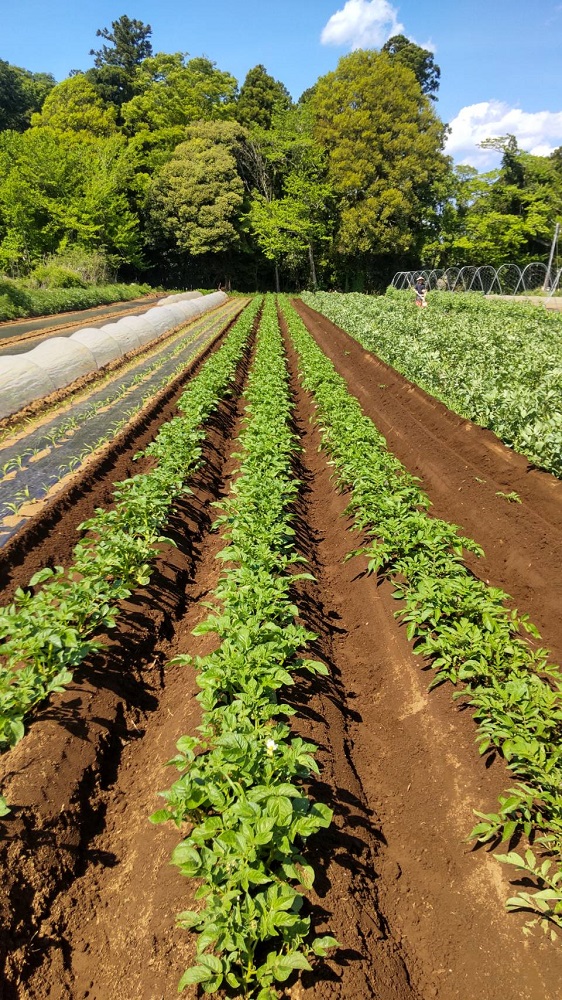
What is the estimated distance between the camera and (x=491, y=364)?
362 inches

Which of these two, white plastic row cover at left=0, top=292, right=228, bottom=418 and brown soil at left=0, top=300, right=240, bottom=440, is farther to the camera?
white plastic row cover at left=0, top=292, right=228, bottom=418

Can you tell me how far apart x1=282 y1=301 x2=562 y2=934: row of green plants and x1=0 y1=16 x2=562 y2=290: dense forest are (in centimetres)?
3082

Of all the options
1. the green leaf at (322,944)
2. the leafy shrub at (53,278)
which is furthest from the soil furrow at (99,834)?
the leafy shrub at (53,278)

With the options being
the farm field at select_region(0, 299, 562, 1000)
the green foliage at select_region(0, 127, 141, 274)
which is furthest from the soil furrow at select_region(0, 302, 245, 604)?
the green foliage at select_region(0, 127, 141, 274)

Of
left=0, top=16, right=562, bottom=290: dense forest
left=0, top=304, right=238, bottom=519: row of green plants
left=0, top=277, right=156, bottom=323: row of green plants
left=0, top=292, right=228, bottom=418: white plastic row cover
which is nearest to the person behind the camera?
left=0, top=304, right=238, bottom=519: row of green plants

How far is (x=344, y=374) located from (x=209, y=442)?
5472 mm

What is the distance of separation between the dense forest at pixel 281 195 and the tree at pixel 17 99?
51.7ft

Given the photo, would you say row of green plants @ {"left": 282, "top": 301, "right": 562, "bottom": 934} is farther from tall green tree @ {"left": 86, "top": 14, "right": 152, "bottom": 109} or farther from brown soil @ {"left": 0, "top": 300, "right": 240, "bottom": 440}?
tall green tree @ {"left": 86, "top": 14, "right": 152, "bottom": 109}

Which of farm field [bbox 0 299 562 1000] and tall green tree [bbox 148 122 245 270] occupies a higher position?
tall green tree [bbox 148 122 245 270]

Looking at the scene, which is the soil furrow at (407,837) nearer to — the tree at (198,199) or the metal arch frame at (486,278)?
the metal arch frame at (486,278)

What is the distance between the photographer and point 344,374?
12320mm

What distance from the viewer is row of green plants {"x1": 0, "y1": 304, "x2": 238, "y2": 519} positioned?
20.5 ft

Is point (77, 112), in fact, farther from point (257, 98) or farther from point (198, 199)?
point (198, 199)

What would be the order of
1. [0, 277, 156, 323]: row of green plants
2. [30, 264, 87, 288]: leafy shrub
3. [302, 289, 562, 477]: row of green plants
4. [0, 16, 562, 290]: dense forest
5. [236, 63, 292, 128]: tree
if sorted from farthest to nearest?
[236, 63, 292, 128]: tree < [0, 16, 562, 290]: dense forest < [30, 264, 87, 288]: leafy shrub < [0, 277, 156, 323]: row of green plants < [302, 289, 562, 477]: row of green plants
